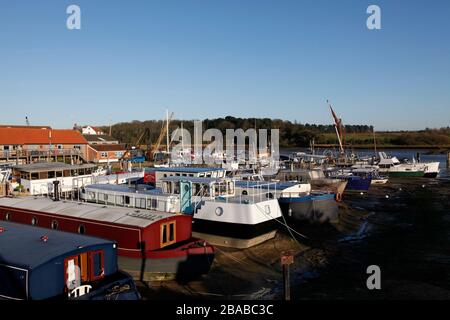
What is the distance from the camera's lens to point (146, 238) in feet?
63.2

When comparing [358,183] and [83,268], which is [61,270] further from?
[358,183]

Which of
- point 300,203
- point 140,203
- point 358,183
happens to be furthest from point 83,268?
point 358,183

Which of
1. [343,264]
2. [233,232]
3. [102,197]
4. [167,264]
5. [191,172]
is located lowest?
[343,264]

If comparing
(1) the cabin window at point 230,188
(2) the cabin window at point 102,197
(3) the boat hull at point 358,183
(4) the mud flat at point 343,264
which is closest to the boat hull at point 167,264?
(4) the mud flat at point 343,264

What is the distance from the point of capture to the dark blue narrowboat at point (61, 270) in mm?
12727

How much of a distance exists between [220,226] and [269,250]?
10.8 ft

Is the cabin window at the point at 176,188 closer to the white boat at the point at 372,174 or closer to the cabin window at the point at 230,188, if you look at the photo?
the cabin window at the point at 230,188

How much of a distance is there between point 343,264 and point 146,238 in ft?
35.0

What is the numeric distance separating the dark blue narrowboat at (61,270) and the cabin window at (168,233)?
16.5 feet

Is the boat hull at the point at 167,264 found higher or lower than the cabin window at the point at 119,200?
lower

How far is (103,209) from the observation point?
2247 cm

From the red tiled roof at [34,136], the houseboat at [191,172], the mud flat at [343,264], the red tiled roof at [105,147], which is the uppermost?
the red tiled roof at [34,136]
